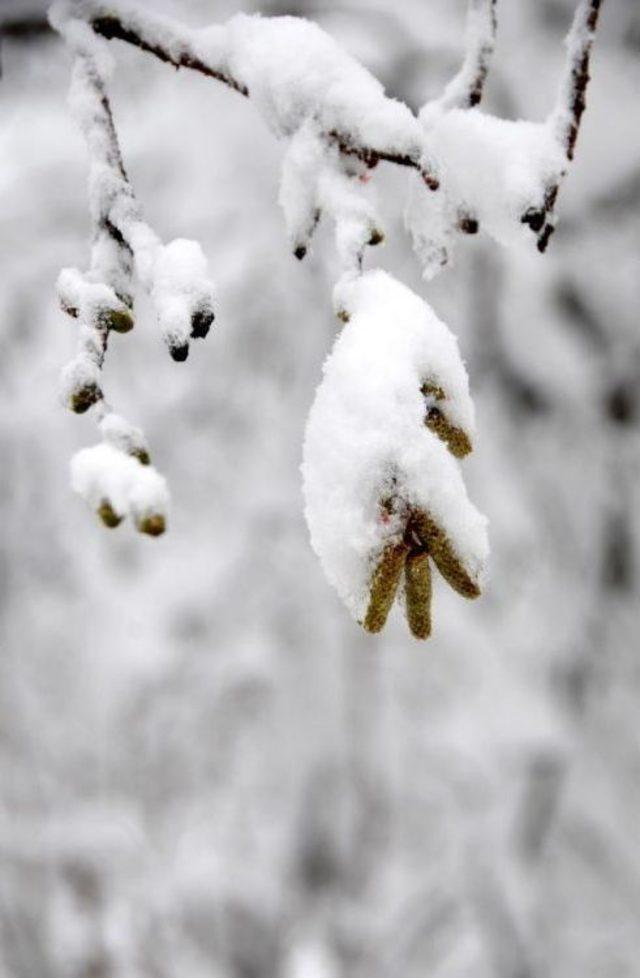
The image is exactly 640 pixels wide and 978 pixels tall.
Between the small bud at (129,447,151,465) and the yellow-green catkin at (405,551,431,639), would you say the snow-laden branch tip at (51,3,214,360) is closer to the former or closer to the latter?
the small bud at (129,447,151,465)

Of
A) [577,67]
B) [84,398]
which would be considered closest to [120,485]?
[84,398]

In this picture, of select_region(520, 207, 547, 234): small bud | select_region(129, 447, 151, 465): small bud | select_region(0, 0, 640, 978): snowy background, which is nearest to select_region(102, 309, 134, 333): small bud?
select_region(129, 447, 151, 465): small bud

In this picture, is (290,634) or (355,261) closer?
(355,261)

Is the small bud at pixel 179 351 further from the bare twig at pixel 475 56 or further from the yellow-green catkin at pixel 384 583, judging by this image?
the bare twig at pixel 475 56

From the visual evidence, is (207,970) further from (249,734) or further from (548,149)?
(548,149)

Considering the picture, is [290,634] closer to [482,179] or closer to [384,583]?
[482,179]

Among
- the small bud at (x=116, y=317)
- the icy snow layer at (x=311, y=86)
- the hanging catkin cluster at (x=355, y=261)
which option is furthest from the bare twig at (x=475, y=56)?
the small bud at (x=116, y=317)

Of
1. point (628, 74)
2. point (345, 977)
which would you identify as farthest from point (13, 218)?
point (345, 977)
